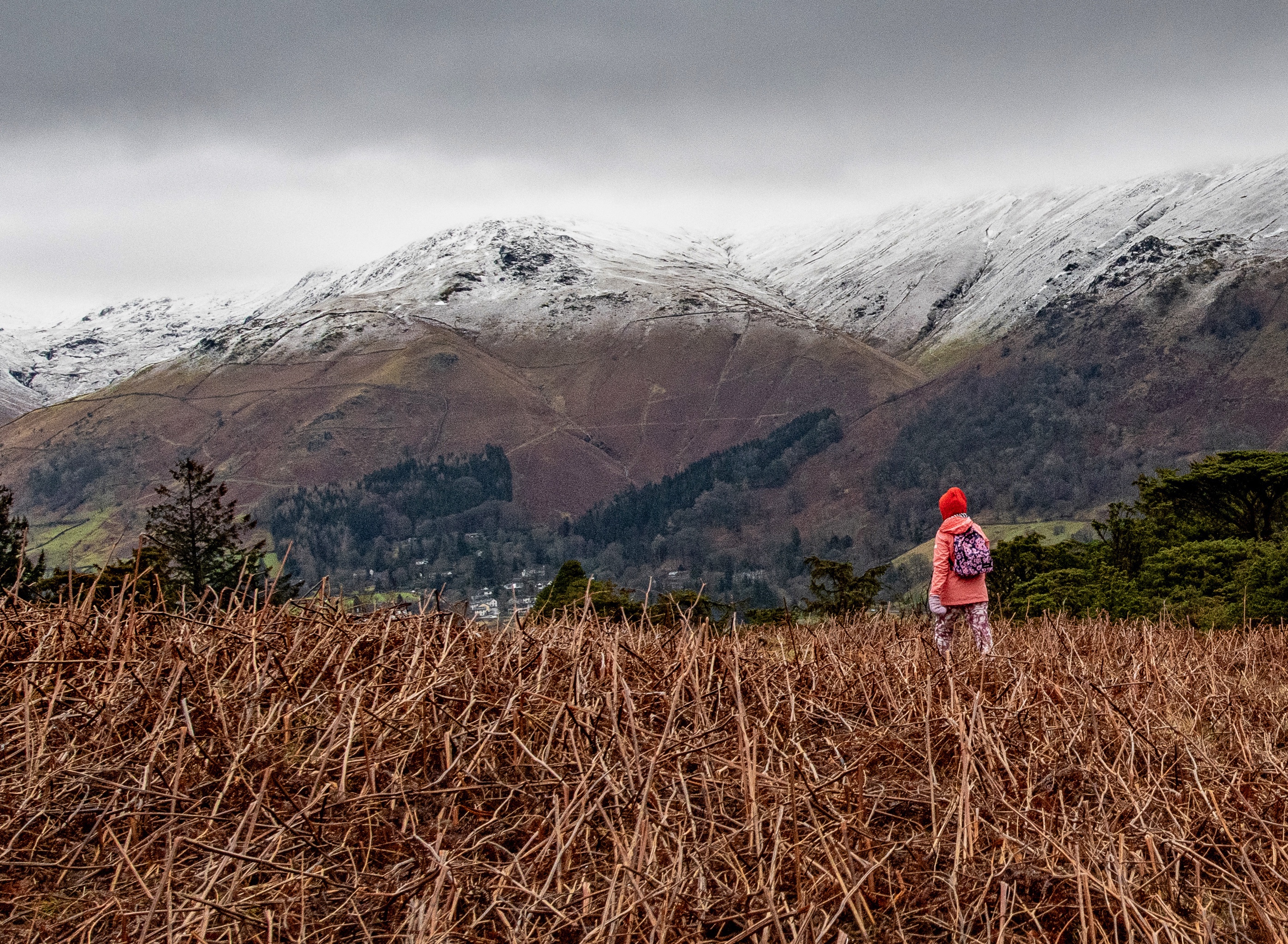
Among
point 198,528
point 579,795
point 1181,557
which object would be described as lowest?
point 198,528

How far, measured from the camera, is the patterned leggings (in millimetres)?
8109

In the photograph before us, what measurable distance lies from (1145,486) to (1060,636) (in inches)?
1121

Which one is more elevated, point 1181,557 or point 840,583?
point 1181,557

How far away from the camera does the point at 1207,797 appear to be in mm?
3592

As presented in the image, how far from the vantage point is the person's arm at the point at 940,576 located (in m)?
9.48

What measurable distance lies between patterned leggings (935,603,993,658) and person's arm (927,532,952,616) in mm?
88

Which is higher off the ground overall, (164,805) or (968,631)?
(164,805)

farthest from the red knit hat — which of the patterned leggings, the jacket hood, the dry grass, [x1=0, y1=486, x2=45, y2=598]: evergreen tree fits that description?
[x1=0, y1=486, x2=45, y2=598]: evergreen tree

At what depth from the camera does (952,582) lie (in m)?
9.48

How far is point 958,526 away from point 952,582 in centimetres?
53

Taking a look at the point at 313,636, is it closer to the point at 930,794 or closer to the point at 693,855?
the point at 693,855

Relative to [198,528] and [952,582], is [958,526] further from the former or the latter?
[198,528]

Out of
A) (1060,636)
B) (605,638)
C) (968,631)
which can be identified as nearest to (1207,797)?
(605,638)

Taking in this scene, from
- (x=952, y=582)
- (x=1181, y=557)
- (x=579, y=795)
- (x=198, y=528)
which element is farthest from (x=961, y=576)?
(x=198, y=528)
